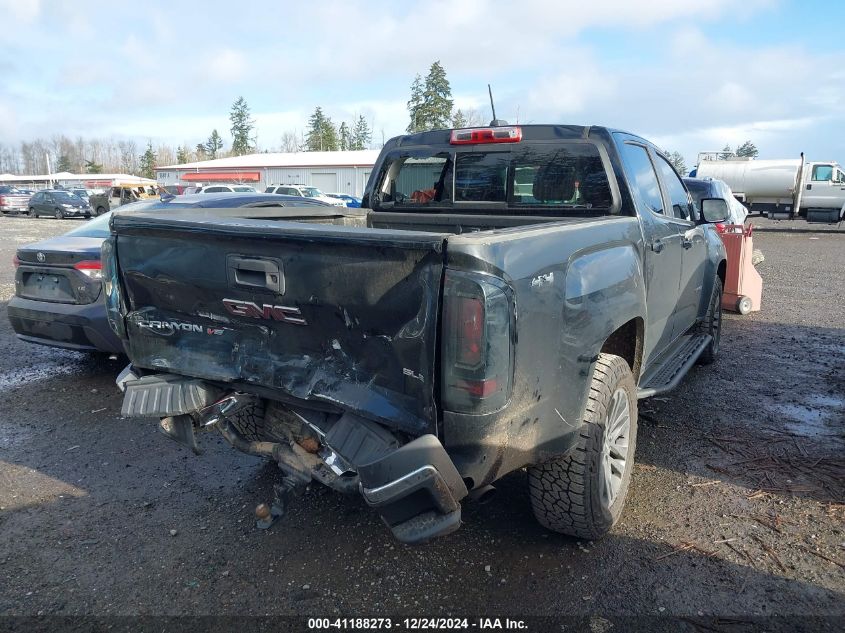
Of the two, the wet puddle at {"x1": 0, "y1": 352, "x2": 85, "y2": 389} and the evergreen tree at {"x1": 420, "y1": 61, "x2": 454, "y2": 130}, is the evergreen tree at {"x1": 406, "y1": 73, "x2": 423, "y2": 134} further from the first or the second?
the wet puddle at {"x1": 0, "y1": 352, "x2": 85, "y2": 389}

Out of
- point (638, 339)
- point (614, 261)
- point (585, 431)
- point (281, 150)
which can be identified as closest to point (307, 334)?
point (585, 431)

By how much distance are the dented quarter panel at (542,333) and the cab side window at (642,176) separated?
43.2 inches

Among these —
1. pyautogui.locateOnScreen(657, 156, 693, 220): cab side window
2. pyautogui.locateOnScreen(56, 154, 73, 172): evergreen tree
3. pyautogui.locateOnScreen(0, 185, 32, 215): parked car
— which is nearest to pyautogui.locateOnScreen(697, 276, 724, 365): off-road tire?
pyautogui.locateOnScreen(657, 156, 693, 220): cab side window

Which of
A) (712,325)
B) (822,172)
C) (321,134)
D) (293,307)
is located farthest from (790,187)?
(321,134)

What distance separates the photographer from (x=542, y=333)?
2557mm

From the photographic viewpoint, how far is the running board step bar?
3944mm

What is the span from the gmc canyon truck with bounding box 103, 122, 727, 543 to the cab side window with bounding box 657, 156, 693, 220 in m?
0.70

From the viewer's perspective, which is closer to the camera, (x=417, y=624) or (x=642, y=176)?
(x=417, y=624)

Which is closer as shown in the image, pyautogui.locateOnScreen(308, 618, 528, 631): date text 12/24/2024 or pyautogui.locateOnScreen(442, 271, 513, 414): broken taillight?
pyautogui.locateOnScreen(442, 271, 513, 414): broken taillight

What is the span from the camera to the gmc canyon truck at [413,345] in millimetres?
2348

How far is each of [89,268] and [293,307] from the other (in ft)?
12.3

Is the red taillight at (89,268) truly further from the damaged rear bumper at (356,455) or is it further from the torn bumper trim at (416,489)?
the torn bumper trim at (416,489)

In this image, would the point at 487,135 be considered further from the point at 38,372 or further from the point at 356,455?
the point at 38,372

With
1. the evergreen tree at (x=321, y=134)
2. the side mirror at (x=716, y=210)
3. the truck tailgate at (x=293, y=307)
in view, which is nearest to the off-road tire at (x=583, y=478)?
the truck tailgate at (x=293, y=307)
